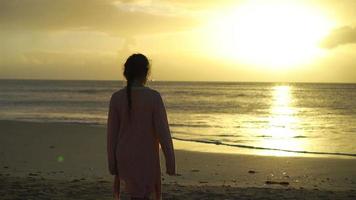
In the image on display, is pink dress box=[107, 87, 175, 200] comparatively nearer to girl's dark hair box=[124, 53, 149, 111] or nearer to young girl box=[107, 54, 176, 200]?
young girl box=[107, 54, 176, 200]

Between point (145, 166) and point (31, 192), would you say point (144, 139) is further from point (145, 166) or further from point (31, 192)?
point (31, 192)

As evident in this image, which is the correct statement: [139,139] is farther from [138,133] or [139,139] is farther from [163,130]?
[163,130]

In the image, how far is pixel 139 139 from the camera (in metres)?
3.93

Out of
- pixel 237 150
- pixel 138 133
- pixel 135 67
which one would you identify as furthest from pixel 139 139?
pixel 237 150

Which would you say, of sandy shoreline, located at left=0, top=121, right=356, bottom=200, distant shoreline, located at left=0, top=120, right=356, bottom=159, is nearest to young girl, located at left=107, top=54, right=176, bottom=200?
sandy shoreline, located at left=0, top=121, right=356, bottom=200

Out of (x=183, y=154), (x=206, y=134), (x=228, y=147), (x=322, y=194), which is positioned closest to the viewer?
(x=322, y=194)

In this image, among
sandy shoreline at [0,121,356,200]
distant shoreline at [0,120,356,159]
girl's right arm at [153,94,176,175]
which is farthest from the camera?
distant shoreline at [0,120,356,159]

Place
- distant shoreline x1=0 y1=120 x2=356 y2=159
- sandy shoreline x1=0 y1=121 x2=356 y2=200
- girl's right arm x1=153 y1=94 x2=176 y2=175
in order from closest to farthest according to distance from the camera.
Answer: girl's right arm x1=153 y1=94 x2=176 y2=175 < sandy shoreline x1=0 y1=121 x2=356 y2=200 < distant shoreline x1=0 y1=120 x2=356 y2=159

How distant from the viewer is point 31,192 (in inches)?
302

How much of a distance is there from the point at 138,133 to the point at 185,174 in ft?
24.2

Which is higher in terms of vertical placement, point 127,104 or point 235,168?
point 127,104

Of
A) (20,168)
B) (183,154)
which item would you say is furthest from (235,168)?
(20,168)

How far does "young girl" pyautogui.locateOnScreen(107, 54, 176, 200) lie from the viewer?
386 cm

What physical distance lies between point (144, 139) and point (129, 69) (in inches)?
22.5
